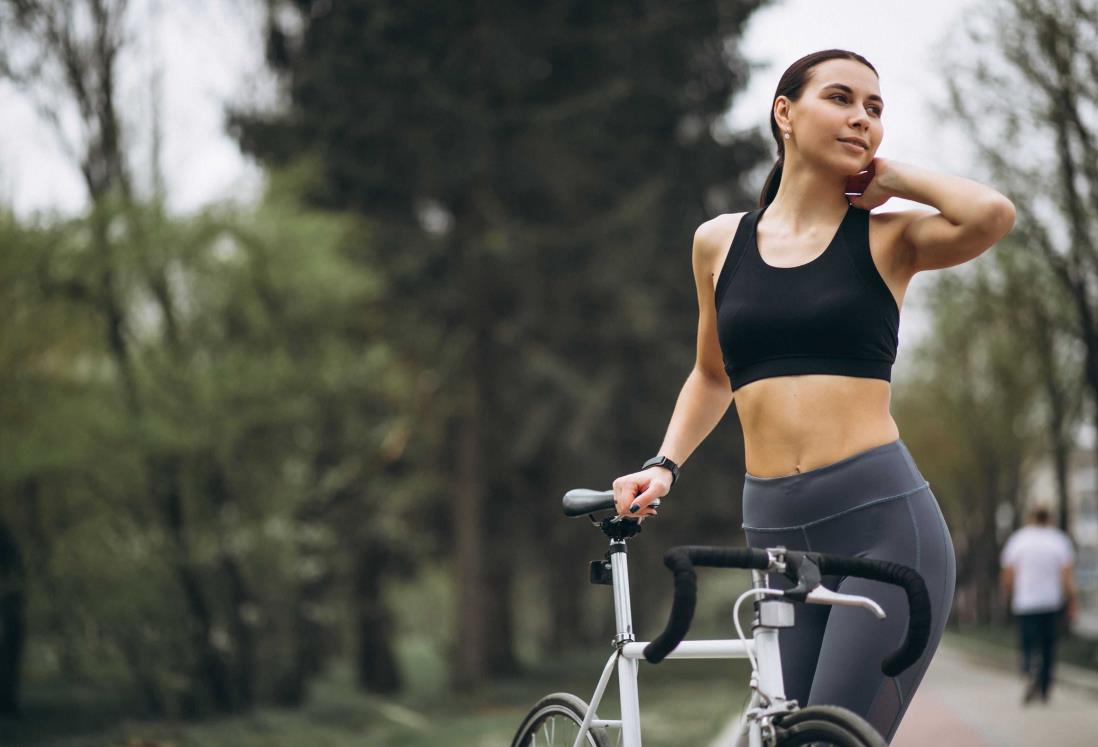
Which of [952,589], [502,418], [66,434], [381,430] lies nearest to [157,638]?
[66,434]

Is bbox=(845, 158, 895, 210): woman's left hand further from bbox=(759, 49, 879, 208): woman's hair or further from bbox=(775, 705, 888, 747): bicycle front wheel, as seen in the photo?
bbox=(775, 705, 888, 747): bicycle front wheel

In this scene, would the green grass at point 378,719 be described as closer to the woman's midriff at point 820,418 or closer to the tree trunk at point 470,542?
the tree trunk at point 470,542

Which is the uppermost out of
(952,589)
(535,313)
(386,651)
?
(535,313)

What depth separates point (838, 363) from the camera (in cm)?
285

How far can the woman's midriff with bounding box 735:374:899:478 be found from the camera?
9.32ft

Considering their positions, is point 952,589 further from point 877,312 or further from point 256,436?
point 256,436

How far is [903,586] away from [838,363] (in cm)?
65

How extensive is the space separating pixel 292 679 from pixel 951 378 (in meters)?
22.6

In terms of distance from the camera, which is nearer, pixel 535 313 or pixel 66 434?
pixel 66 434

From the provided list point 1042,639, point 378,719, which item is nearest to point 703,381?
point 1042,639

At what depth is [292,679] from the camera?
17.8 m

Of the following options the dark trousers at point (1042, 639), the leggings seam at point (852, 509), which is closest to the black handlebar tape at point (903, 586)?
the leggings seam at point (852, 509)

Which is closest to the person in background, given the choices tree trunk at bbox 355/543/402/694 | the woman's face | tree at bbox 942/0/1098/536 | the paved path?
the paved path

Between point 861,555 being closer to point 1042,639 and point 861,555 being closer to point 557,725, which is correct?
point 557,725
